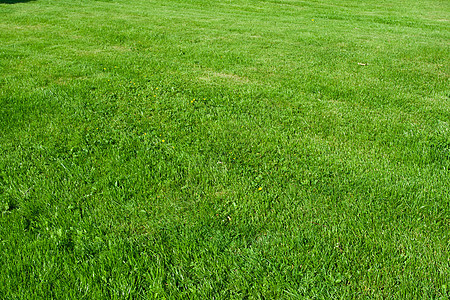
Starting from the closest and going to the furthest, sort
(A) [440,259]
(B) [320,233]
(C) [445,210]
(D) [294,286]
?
(D) [294,286] < (A) [440,259] < (B) [320,233] < (C) [445,210]

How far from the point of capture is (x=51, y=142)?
155 inches

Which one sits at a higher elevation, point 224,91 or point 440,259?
point 224,91

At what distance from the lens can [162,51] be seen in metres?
7.98

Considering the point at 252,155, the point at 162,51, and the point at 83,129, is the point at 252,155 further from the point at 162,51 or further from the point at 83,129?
the point at 162,51

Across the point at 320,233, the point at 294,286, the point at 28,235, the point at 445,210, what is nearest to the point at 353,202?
the point at 320,233

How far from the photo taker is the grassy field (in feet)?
7.63

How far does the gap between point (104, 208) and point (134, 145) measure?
1145mm

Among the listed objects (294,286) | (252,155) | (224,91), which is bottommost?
(294,286)

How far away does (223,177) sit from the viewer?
3365 millimetres

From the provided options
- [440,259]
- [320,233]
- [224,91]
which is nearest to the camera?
[440,259]

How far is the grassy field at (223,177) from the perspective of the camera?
233cm

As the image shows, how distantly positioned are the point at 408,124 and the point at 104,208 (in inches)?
153

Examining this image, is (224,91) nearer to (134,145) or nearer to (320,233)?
(134,145)

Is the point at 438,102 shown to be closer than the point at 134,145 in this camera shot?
No
